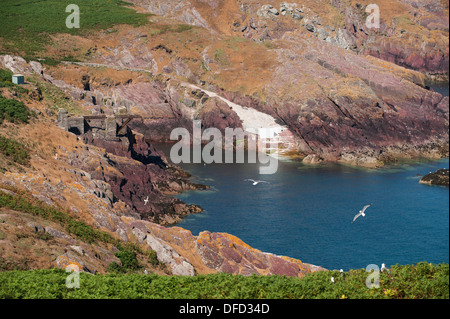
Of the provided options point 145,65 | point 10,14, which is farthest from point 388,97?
point 10,14

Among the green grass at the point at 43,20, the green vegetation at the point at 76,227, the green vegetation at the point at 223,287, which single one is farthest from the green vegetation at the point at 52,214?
the green grass at the point at 43,20

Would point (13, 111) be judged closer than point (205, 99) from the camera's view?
Yes

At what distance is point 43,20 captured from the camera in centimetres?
16250

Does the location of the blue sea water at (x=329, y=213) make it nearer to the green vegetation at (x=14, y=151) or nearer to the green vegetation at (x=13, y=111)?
the green vegetation at (x=14, y=151)

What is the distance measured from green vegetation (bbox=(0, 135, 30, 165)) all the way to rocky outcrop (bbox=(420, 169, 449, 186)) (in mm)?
56855

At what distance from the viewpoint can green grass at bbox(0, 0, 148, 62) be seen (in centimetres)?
14862

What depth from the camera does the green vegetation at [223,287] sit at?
38031 millimetres

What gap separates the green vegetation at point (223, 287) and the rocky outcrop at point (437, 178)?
6447 cm

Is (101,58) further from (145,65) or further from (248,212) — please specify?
(248,212)

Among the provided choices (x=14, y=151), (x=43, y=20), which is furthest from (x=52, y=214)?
(x=43, y=20)

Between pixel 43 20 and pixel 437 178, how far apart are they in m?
97.7

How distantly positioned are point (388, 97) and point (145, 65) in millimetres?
49416

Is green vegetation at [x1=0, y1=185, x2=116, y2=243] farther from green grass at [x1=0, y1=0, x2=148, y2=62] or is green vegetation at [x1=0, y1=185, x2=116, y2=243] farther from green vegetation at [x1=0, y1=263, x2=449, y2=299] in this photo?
green grass at [x1=0, y1=0, x2=148, y2=62]

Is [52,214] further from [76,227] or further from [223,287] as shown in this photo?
[223,287]
